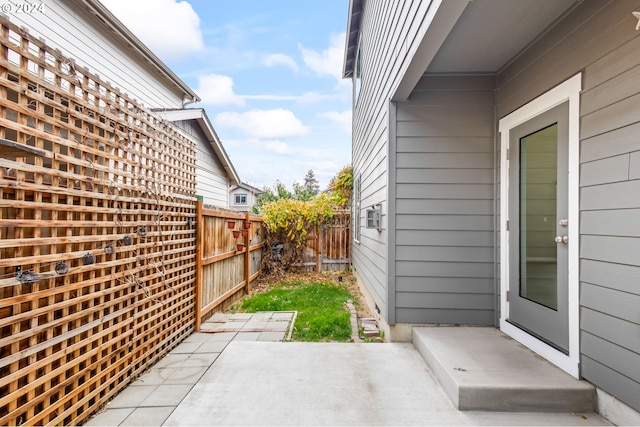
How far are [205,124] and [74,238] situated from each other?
669 centimetres

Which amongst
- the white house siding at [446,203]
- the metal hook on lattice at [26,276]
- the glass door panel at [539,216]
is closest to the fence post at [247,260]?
the white house siding at [446,203]

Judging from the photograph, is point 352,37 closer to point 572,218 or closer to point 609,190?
point 572,218

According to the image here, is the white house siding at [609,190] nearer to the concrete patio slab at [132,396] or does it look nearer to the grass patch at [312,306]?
the grass patch at [312,306]

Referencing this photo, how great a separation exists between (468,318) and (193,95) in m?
8.24

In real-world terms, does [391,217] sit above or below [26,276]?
above

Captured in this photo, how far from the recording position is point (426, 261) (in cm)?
318

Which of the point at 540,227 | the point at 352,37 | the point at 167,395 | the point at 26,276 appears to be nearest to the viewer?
the point at 26,276

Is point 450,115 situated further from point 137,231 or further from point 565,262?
point 137,231

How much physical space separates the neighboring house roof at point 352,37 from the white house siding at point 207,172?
163 inches

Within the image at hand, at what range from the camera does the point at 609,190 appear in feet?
6.26

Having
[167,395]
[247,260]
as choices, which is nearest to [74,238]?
[167,395]

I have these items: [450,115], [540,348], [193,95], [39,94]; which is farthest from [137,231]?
[193,95]

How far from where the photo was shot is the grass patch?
11.6ft

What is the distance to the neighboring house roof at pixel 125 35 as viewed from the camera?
14.7ft
